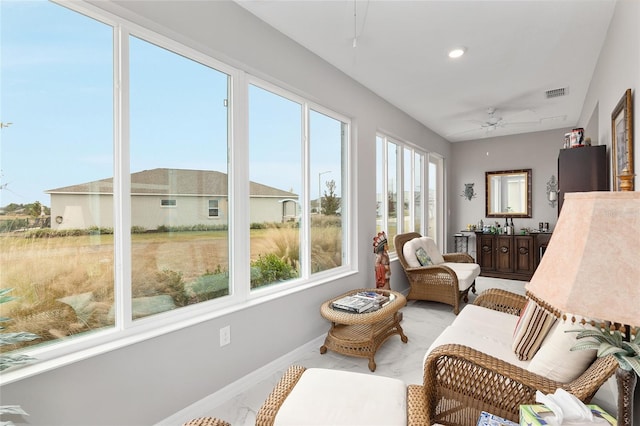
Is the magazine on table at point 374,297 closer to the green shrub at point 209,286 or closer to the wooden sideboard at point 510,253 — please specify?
the green shrub at point 209,286

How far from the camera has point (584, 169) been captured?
279 centimetres

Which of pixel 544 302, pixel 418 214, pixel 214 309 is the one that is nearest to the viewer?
pixel 544 302

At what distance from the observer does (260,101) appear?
2619 mm

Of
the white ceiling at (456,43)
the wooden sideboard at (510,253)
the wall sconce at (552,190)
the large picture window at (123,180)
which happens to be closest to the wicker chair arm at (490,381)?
the large picture window at (123,180)

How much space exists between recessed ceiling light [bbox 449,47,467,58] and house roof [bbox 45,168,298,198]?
225 centimetres

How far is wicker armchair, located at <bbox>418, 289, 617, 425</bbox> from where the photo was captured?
1302 mm

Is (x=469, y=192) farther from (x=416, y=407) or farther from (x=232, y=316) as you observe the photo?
(x=416, y=407)

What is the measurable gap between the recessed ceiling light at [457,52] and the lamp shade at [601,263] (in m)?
2.68

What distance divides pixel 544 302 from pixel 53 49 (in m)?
2.28

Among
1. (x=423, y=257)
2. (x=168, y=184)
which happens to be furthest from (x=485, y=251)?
(x=168, y=184)

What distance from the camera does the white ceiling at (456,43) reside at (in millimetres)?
2311

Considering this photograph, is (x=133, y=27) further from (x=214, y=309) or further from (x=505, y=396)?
(x=505, y=396)

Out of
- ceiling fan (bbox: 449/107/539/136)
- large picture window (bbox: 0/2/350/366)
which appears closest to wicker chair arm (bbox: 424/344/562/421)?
large picture window (bbox: 0/2/350/366)

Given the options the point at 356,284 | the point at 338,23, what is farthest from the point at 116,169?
the point at 356,284
